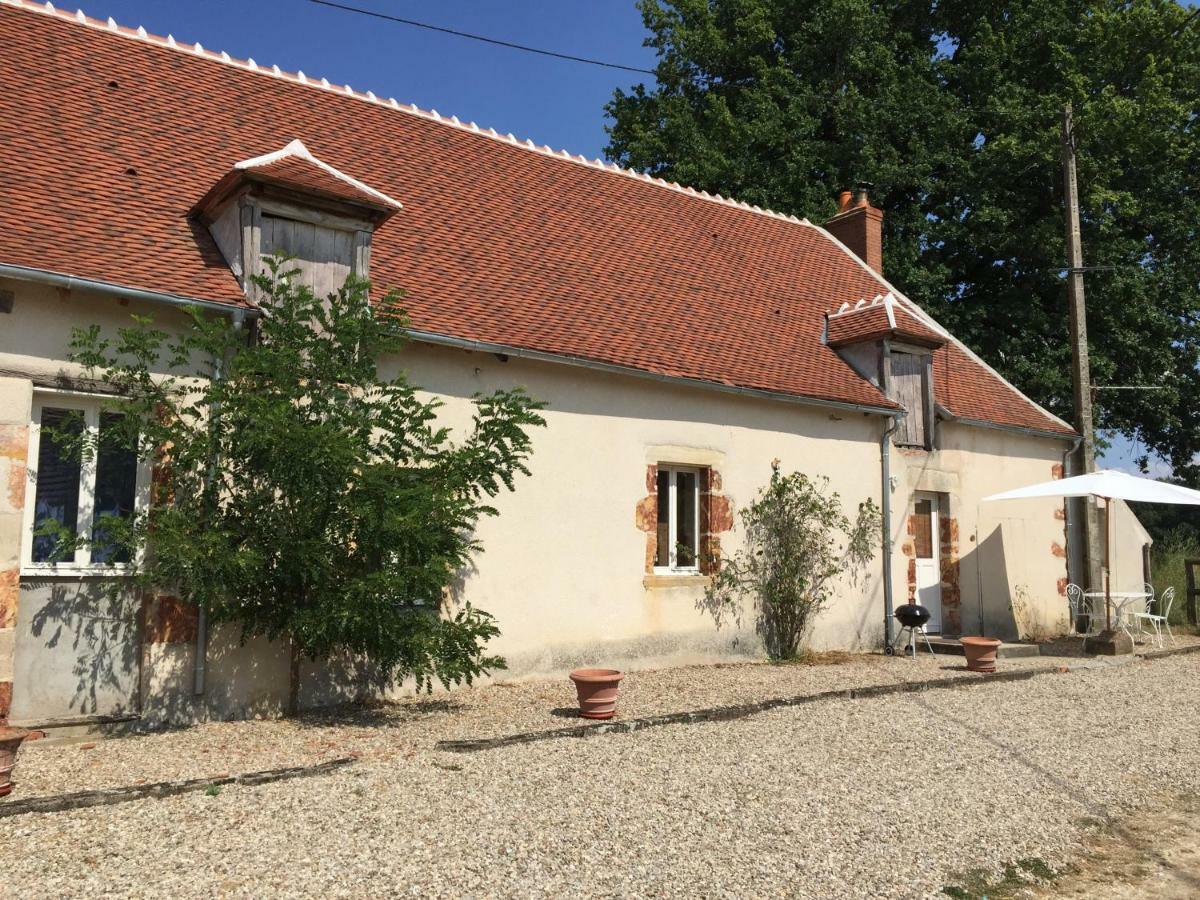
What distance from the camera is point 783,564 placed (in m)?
11.1

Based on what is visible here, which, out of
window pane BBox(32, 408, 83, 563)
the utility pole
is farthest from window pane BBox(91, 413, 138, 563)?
the utility pole

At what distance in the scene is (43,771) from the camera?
562 centimetres

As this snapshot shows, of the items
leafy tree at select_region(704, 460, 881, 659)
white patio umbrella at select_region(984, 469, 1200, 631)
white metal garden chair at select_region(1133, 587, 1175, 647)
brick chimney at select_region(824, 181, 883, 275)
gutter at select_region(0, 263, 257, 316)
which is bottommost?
white metal garden chair at select_region(1133, 587, 1175, 647)

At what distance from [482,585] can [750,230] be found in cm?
844

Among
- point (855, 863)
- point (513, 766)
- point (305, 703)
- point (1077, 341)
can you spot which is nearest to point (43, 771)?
point (305, 703)

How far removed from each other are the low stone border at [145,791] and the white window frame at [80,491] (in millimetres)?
2141

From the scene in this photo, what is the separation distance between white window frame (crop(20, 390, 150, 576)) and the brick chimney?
1286cm

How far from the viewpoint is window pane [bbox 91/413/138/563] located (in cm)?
690

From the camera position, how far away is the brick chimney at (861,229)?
1655 centimetres

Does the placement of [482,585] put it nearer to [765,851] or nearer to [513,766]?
[513,766]

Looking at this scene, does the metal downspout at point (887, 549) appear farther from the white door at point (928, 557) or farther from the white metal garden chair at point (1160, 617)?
the white metal garden chair at point (1160, 617)

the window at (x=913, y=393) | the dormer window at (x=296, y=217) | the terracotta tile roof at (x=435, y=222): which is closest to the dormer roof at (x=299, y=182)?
the dormer window at (x=296, y=217)

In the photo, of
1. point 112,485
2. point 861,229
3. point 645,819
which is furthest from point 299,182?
point 861,229

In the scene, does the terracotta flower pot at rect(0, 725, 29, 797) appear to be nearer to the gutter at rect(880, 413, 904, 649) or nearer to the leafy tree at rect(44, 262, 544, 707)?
the leafy tree at rect(44, 262, 544, 707)
